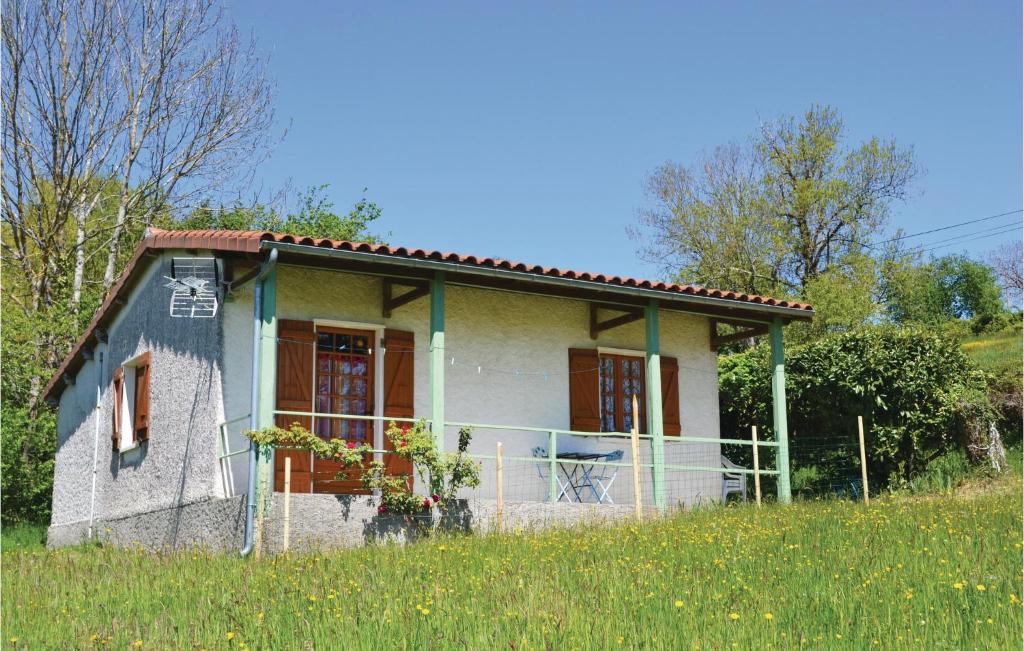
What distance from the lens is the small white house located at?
11.6m

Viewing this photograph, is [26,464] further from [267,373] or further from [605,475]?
[605,475]

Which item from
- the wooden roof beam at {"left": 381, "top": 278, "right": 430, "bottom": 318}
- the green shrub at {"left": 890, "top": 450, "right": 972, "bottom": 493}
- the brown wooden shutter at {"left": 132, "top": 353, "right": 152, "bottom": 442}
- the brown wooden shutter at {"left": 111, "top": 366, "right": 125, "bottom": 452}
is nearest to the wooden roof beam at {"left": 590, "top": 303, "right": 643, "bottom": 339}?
the wooden roof beam at {"left": 381, "top": 278, "right": 430, "bottom": 318}

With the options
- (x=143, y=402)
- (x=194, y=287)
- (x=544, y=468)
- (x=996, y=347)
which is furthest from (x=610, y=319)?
(x=996, y=347)

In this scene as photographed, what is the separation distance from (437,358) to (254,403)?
2.12m

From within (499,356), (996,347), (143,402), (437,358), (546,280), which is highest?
(996,347)

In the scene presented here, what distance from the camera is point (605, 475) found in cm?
1433

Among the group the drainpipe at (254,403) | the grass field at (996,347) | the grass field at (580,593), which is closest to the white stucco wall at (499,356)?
the drainpipe at (254,403)

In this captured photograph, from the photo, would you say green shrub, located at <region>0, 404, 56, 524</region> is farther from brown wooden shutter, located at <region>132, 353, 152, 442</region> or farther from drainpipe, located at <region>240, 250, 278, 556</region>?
drainpipe, located at <region>240, 250, 278, 556</region>

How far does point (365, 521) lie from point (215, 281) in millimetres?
3315

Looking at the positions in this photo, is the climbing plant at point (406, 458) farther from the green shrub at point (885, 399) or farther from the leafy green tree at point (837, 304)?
the leafy green tree at point (837, 304)

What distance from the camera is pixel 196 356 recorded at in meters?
12.7

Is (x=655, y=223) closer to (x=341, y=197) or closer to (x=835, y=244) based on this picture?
(x=835, y=244)

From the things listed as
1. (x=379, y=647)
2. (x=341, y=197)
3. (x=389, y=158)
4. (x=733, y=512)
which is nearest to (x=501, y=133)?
A: (x=389, y=158)

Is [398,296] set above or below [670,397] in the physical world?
above
